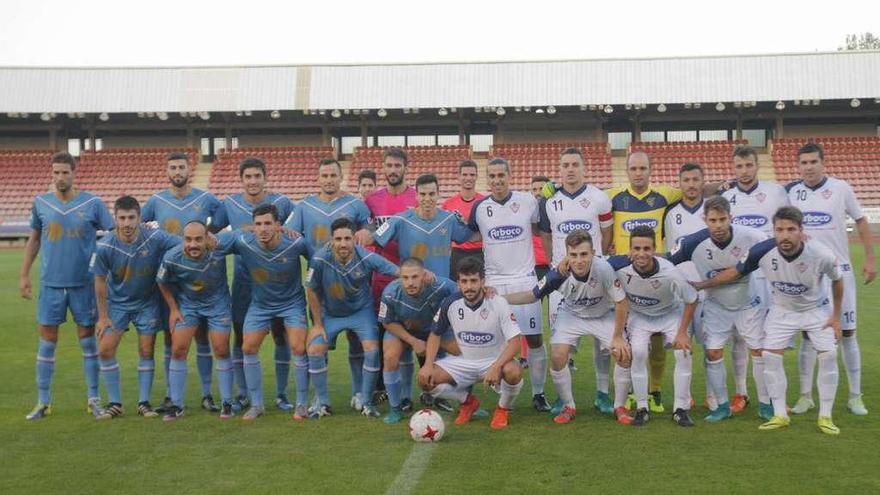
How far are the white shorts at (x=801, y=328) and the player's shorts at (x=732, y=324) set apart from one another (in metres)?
0.18

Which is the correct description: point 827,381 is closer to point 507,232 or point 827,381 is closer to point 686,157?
point 507,232

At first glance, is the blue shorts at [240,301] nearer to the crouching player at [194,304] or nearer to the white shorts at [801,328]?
the crouching player at [194,304]

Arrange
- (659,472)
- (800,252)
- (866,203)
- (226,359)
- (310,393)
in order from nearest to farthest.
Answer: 1. (659,472)
2. (800,252)
3. (226,359)
4. (310,393)
5. (866,203)

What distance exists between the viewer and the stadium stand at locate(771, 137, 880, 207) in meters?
28.7

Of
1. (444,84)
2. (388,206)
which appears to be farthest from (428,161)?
(388,206)

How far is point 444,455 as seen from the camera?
531 centimetres

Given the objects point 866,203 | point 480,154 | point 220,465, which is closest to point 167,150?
point 480,154

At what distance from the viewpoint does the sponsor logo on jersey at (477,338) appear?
6.35 metres

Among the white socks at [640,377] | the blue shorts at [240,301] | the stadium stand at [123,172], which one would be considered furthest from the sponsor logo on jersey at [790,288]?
the stadium stand at [123,172]

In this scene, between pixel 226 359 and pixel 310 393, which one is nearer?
pixel 226 359

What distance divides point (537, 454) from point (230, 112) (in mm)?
28453

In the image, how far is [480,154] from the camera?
107 feet

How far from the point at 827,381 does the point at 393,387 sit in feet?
9.74

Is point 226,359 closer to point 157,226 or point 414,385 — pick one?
point 157,226
